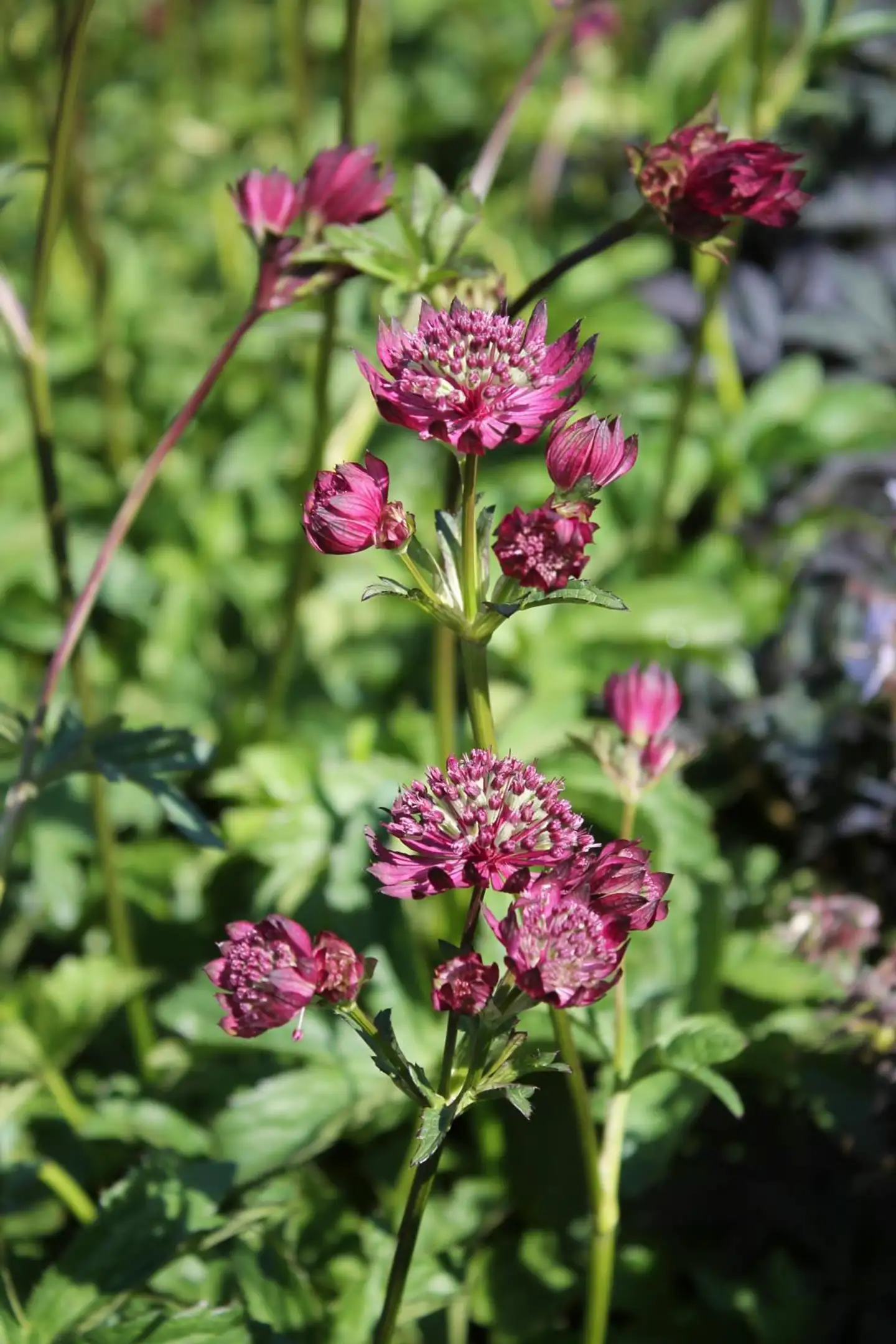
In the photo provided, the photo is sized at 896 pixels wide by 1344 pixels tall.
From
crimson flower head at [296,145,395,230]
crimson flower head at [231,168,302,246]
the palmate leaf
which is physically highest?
crimson flower head at [296,145,395,230]

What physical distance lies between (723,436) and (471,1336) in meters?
1.46

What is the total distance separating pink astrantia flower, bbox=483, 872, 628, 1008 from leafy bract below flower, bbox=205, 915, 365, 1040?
0.13 metres

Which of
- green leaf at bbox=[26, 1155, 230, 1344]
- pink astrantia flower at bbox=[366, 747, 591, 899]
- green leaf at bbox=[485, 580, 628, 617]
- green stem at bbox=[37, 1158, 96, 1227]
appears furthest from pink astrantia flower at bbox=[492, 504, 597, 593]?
green stem at bbox=[37, 1158, 96, 1227]

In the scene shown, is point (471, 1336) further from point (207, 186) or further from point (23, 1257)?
point (207, 186)

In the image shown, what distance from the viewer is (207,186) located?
2.86 m

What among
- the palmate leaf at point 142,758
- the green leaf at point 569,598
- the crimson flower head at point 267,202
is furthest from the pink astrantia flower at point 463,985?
the crimson flower head at point 267,202

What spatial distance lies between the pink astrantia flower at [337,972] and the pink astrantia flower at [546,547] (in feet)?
0.91

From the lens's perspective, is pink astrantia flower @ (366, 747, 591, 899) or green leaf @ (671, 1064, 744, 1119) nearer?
pink astrantia flower @ (366, 747, 591, 899)

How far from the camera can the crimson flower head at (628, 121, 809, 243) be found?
104cm

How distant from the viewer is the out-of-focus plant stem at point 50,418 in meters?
1.22

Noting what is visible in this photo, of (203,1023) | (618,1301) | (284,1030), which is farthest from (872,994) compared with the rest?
(203,1023)

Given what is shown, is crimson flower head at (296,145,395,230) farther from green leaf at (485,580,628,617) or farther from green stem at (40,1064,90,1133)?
green stem at (40,1064,90,1133)

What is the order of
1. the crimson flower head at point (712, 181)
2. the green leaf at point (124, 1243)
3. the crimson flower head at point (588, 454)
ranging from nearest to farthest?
the crimson flower head at point (588, 454), the crimson flower head at point (712, 181), the green leaf at point (124, 1243)

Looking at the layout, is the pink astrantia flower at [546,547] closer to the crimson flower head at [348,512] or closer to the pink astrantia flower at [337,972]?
the crimson flower head at [348,512]
